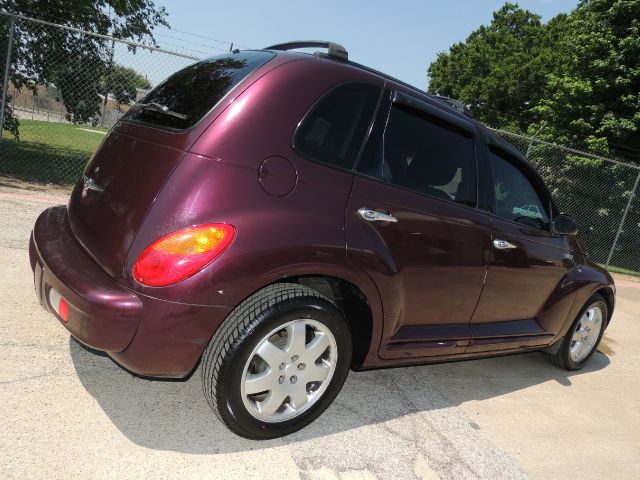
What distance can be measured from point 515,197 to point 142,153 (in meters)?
2.50

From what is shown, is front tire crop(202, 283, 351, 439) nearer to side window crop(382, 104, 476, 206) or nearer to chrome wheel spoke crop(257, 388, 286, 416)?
chrome wheel spoke crop(257, 388, 286, 416)

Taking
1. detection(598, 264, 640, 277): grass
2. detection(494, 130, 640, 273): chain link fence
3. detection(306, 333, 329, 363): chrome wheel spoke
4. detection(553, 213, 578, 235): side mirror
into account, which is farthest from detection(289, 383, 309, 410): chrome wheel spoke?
detection(494, 130, 640, 273): chain link fence

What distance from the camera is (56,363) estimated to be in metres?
2.93

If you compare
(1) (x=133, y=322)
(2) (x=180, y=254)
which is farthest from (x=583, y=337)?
(1) (x=133, y=322)

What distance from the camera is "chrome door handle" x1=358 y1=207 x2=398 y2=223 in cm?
259

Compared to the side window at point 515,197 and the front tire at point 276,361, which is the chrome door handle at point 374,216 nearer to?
the front tire at point 276,361

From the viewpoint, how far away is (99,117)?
989 cm

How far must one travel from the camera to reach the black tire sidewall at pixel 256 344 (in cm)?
228

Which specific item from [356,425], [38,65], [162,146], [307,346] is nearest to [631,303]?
[356,425]

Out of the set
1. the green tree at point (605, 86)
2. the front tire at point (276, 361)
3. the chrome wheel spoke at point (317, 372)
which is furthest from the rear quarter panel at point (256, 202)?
the green tree at point (605, 86)

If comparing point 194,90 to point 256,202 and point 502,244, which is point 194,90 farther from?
point 502,244

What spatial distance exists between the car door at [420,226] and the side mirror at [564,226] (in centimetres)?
89

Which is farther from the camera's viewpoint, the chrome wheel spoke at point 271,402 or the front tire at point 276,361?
the chrome wheel spoke at point 271,402

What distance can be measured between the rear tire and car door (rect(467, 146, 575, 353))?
0.37 meters
